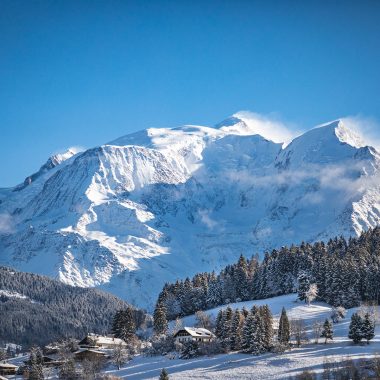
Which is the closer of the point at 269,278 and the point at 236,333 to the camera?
the point at 236,333

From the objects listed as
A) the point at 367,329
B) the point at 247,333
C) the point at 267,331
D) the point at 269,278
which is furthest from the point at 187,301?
the point at 367,329

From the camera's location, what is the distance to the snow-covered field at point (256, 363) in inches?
4363

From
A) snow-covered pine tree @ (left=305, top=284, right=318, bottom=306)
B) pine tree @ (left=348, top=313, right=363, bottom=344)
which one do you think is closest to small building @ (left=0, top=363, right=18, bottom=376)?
pine tree @ (left=348, top=313, right=363, bottom=344)

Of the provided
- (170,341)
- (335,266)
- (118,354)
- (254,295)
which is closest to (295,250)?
(254,295)

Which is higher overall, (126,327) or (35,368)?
(126,327)

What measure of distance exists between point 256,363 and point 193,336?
25.7m

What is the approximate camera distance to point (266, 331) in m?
127

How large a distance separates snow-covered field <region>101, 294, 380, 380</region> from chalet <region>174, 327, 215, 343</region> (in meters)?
6.36

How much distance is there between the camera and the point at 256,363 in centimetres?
11694

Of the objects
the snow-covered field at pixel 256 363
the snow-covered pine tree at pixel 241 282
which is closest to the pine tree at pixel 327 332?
the snow-covered field at pixel 256 363

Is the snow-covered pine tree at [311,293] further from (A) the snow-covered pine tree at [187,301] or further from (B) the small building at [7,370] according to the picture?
(B) the small building at [7,370]

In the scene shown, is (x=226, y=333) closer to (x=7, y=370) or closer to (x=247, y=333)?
(x=247, y=333)

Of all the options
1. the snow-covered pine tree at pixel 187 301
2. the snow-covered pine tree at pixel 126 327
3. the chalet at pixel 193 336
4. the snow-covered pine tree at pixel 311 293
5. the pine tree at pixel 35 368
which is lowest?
the pine tree at pixel 35 368

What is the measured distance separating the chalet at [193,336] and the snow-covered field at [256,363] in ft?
20.9
